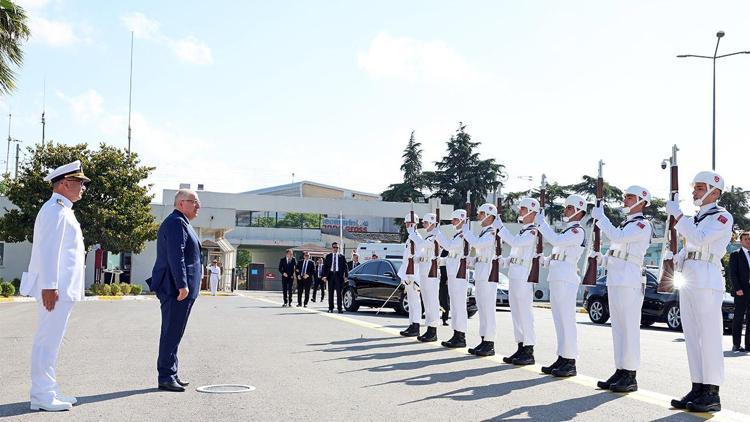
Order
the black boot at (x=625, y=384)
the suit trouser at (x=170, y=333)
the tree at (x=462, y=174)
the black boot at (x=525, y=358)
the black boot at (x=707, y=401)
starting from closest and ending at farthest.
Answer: the black boot at (x=707, y=401), the suit trouser at (x=170, y=333), the black boot at (x=625, y=384), the black boot at (x=525, y=358), the tree at (x=462, y=174)

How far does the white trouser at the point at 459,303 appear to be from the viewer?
12.0 metres

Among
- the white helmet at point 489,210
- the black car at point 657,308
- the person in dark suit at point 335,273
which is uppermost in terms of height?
the white helmet at point 489,210

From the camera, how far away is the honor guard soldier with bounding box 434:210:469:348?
11922 mm

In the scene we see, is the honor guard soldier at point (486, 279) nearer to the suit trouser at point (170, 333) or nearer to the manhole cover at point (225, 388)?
the manhole cover at point (225, 388)

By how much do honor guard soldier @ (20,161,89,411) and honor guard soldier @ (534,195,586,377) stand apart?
5379 millimetres

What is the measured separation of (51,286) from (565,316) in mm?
5736

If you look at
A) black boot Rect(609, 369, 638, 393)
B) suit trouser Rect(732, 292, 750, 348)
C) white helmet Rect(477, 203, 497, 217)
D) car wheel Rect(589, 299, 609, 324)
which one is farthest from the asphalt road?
car wheel Rect(589, 299, 609, 324)

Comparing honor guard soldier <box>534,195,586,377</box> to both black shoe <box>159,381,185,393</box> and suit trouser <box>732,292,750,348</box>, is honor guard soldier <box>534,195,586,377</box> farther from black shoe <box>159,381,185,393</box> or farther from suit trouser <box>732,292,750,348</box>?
suit trouser <box>732,292,750,348</box>

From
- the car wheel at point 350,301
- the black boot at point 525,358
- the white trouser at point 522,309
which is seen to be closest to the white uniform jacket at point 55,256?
the black boot at point 525,358

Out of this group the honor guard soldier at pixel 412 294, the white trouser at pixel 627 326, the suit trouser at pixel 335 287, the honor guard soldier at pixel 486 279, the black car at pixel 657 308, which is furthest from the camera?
the suit trouser at pixel 335 287

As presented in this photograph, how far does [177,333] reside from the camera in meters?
7.41

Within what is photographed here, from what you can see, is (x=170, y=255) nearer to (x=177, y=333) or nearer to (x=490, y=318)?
(x=177, y=333)

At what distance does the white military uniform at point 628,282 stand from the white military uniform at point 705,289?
2.68ft

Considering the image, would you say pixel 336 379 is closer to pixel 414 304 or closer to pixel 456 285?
A: pixel 456 285
